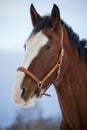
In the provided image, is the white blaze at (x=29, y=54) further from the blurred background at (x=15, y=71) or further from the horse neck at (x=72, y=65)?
the blurred background at (x=15, y=71)

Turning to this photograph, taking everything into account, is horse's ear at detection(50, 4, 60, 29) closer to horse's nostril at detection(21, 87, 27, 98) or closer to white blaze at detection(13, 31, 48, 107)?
white blaze at detection(13, 31, 48, 107)

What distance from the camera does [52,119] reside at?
1.91m

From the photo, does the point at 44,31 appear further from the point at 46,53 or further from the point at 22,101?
the point at 22,101

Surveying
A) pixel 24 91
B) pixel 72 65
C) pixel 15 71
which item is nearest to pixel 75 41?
pixel 72 65

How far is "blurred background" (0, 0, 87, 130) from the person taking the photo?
5.88 ft

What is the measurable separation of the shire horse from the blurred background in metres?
0.61

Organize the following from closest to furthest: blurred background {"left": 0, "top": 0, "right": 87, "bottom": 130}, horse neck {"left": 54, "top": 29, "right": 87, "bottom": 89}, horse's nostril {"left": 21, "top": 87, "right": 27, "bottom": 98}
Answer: horse's nostril {"left": 21, "top": 87, "right": 27, "bottom": 98}, horse neck {"left": 54, "top": 29, "right": 87, "bottom": 89}, blurred background {"left": 0, "top": 0, "right": 87, "bottom": 130}

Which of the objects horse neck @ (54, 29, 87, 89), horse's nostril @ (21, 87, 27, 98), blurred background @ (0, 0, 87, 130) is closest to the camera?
horse's nostril @ (21, 87, 27, 98)

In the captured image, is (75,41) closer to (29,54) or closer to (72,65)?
(72,65)

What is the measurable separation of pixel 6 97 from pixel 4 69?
177 millimetres

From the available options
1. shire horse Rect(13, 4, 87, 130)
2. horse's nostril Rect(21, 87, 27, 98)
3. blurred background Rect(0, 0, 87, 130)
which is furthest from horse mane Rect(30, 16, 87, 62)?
blurred background Rect(0, 0, 87, 130)

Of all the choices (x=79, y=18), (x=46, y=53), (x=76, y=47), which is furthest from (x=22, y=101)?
(x=79, y=18)

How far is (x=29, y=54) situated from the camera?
1.08 meters

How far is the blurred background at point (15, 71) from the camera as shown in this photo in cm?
179
